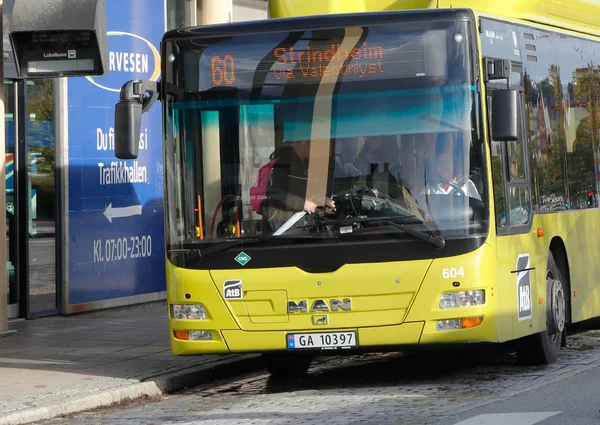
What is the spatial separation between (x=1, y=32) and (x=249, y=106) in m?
5.01

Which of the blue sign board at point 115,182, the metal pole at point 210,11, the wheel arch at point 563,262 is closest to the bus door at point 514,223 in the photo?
the wheel arch at point 563,262

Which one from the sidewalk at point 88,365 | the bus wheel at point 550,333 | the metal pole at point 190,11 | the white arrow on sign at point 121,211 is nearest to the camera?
the sidewalk at point 88,365

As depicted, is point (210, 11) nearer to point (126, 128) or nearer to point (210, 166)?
point (126, 128)

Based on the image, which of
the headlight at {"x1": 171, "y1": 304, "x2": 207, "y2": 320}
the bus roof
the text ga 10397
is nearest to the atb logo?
the headlight at {"x1": 171, "y1": 304, "x2": 207, "y2": 320}

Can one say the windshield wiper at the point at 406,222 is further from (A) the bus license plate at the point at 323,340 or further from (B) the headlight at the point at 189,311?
(B) the headlight at the point at 189,311

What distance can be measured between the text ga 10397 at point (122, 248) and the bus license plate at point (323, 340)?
7550 mm

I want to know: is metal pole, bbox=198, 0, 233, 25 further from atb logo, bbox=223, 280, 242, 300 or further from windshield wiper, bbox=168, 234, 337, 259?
atb logo, bbox=223, 280, 242, 300

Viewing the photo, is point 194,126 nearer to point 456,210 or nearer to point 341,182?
point 341,182

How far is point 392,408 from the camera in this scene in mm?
9438

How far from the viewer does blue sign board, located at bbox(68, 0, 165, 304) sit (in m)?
17.2

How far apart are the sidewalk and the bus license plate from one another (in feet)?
4.78

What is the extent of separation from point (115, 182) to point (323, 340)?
26.7 feet

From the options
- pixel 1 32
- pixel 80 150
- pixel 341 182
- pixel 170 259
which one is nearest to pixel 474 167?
pixel 341 182

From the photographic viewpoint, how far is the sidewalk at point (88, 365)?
33.9 ft
